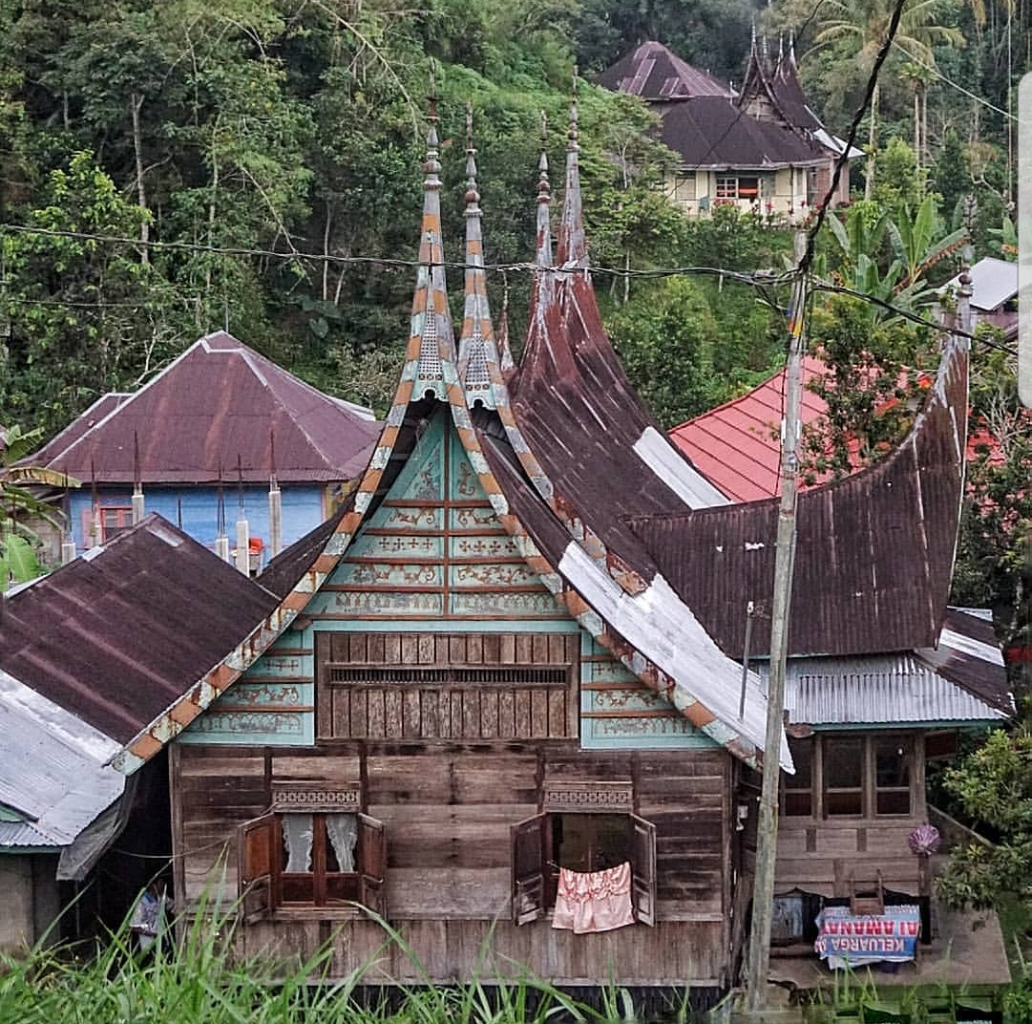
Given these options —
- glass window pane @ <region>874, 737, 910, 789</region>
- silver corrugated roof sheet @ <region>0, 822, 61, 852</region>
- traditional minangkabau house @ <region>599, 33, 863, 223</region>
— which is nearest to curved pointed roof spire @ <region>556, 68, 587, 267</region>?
glass window pane @ <region>874, 737, 910, 789</region>

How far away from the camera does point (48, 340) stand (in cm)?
3394

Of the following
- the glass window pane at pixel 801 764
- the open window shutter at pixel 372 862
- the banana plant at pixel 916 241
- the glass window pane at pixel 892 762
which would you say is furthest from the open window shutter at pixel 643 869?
the banana plant at pixel 916 241

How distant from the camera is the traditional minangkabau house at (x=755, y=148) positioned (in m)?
50.5

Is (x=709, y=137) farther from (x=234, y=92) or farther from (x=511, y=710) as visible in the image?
(x=511, y=710)

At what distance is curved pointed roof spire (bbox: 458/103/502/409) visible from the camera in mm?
13234

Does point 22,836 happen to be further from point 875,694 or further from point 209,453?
point 209,453

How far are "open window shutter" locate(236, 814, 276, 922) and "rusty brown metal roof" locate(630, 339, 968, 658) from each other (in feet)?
16.2

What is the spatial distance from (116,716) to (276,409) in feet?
56.1

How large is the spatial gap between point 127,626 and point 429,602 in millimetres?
4070

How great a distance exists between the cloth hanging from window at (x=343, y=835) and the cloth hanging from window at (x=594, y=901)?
138cm

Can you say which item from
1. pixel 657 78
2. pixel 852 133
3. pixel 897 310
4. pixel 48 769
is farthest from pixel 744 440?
pixel 657 78

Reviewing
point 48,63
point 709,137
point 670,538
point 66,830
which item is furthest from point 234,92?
point 66,830

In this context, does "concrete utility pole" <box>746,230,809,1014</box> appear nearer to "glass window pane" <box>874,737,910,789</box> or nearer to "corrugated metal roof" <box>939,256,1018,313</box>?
"glass window pane" <box>874,737,910,789</box>

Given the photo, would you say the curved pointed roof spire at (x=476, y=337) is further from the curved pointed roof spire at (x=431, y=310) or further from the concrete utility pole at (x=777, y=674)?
the concrete utility pole at (x=777, y=674)
